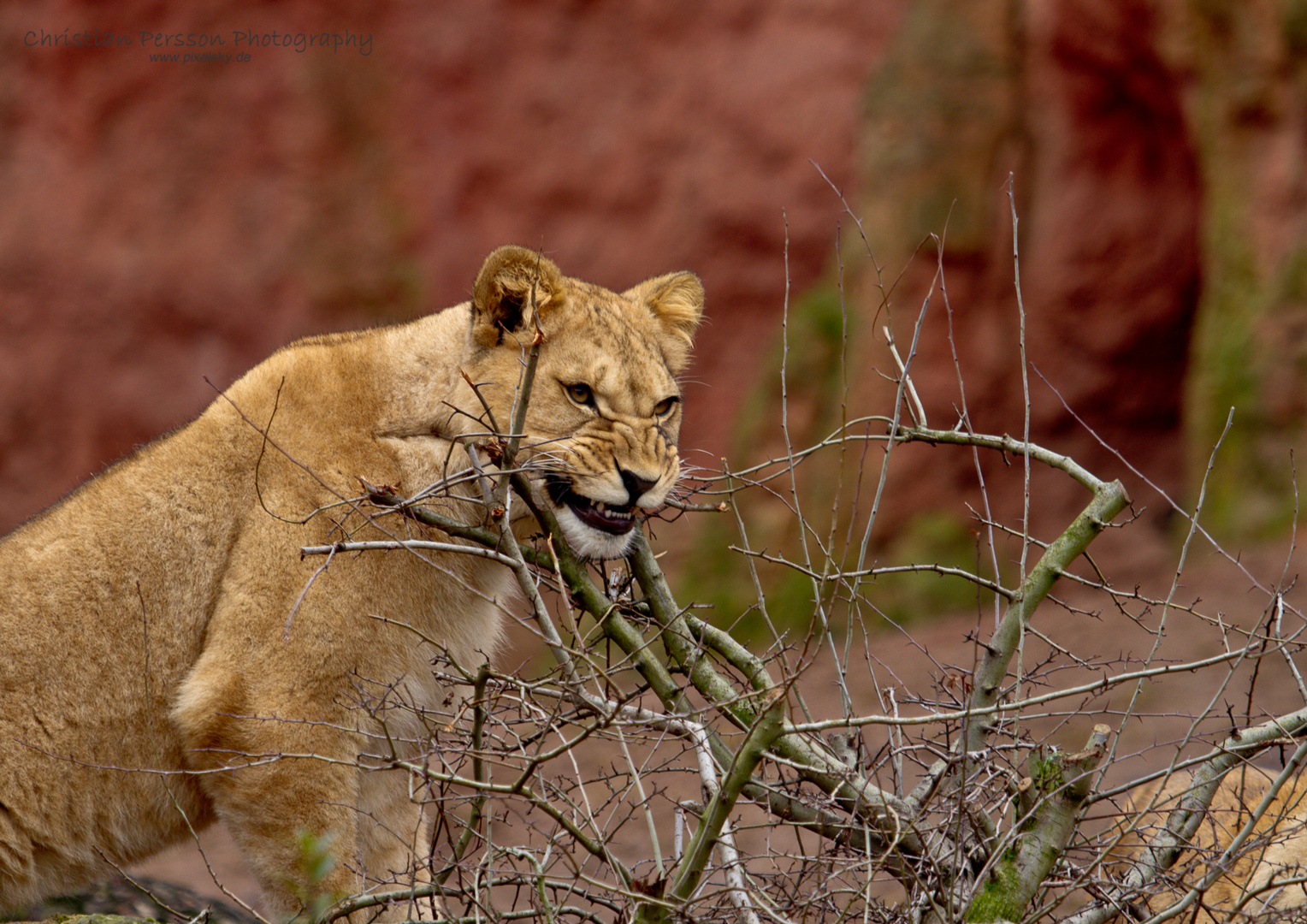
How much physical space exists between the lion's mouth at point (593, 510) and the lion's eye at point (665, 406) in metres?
0.49

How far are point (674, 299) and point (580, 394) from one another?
35.7 inches

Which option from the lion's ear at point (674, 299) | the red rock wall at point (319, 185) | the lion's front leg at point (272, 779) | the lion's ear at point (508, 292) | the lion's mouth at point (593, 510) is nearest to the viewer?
the lion's front leg at point (272, 779)

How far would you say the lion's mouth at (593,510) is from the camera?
13.5 feet

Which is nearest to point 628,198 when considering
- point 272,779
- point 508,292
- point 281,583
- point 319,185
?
point 319,185

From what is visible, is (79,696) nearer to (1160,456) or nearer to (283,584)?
(283,584)

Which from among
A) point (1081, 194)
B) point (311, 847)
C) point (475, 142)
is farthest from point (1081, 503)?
point (311, 847)

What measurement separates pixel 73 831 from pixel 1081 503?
8.73 metres

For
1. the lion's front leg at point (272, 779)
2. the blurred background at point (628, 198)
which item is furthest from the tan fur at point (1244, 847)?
the blurred background at point (628, 198)

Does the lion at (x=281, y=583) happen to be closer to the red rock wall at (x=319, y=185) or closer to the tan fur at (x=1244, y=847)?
the tan fur at (x=1244, y=847)

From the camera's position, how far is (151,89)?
11391 mm

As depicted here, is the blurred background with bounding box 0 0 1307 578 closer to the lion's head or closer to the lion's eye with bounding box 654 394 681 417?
the lion's eye with bounding box 654 394 681 417

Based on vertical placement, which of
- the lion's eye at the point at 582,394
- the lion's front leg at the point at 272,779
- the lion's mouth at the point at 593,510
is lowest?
the lion's front leg at the point at 272,779

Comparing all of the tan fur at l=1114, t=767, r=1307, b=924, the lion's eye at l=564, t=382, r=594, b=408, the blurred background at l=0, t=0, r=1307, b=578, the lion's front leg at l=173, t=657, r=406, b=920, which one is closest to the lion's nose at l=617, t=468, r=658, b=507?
the lion's eye at l=564, t=382, r=594, b=408

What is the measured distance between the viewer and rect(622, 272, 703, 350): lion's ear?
5016 millimetres
